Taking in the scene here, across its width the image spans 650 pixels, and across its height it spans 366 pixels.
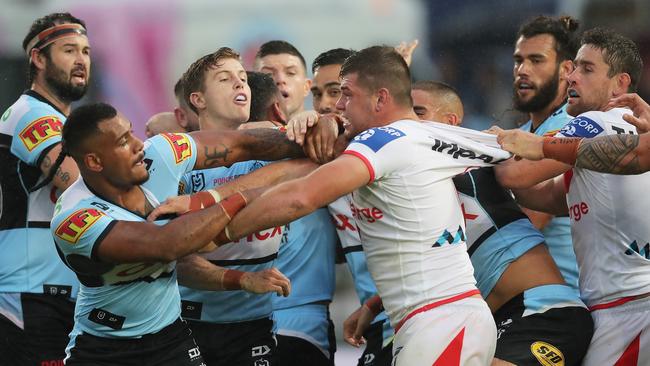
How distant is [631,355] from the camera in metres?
5.82

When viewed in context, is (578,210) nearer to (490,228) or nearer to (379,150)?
(490,228)

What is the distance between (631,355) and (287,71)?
13.4 feet

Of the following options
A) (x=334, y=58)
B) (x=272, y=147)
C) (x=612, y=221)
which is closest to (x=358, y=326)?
(x=272, y=147)

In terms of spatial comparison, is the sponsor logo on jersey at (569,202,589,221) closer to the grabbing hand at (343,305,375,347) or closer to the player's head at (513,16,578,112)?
the grabbing hand at (343,305,375,347)

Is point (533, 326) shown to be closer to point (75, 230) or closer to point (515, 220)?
point (515, 220)

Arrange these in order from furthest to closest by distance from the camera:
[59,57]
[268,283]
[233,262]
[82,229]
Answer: [59,57], [233,262], [268,283], [82,229]

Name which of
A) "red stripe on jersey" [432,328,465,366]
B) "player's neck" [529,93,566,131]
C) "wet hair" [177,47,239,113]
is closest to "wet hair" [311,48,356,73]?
"wet hair" [177,47,239,113]

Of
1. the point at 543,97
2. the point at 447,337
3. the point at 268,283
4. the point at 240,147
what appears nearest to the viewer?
the point at 447,337

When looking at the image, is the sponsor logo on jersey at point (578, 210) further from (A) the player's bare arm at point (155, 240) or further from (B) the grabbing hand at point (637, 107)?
(A) the player's bare arm at point (155, 240)

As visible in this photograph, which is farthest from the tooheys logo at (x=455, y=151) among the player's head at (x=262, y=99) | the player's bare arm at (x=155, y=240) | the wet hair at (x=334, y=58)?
the wet hair at (x=334, y=58)

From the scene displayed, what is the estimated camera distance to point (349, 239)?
Result: 22.8 ft

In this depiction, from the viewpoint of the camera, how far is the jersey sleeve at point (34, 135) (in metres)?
6.75

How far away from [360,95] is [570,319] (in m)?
1.77

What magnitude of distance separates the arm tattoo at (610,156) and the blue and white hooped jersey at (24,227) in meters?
3.37
